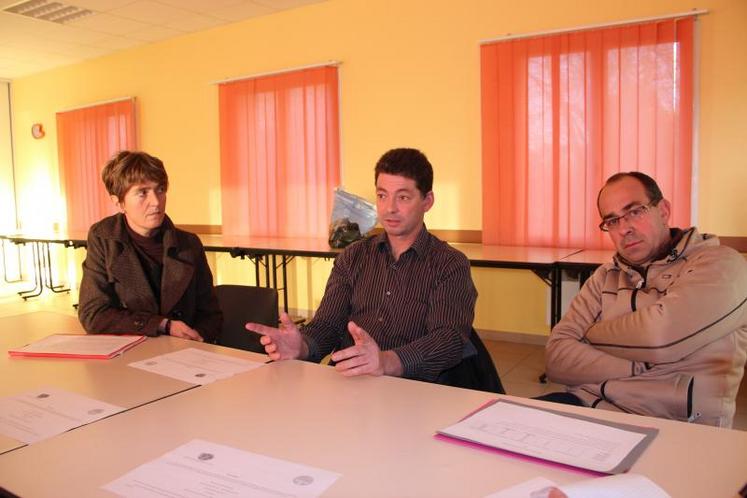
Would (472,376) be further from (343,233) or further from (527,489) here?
(343,233)

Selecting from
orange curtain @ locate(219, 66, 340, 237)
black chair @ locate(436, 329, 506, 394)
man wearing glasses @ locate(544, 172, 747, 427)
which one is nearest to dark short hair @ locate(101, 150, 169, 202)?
black chair @ locate(436, 329, 506, 394)

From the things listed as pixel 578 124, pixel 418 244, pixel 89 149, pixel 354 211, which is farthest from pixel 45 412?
pixel 89 149

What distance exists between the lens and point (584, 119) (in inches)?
167

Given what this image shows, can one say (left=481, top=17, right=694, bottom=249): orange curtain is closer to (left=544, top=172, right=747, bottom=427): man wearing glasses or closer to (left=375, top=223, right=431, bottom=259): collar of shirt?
(left=544, top=172, right=747, bottom=427): man wearing glasses

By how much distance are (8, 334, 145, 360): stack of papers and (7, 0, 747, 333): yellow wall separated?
11.2 ft

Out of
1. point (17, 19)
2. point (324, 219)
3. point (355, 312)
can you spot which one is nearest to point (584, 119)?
point (324, 219)

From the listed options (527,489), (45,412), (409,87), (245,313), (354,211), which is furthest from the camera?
(409,87)

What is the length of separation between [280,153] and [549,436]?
5.08m

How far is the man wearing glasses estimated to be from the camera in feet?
5.20

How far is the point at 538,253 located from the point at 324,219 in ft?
7.33

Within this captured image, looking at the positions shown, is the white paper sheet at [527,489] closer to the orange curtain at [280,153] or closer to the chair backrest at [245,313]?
A: the chair backrest at [245,313]

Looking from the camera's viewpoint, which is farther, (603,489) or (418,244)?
(418,244)

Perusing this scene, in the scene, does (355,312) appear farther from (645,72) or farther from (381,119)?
(381,119)

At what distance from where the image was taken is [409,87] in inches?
200
